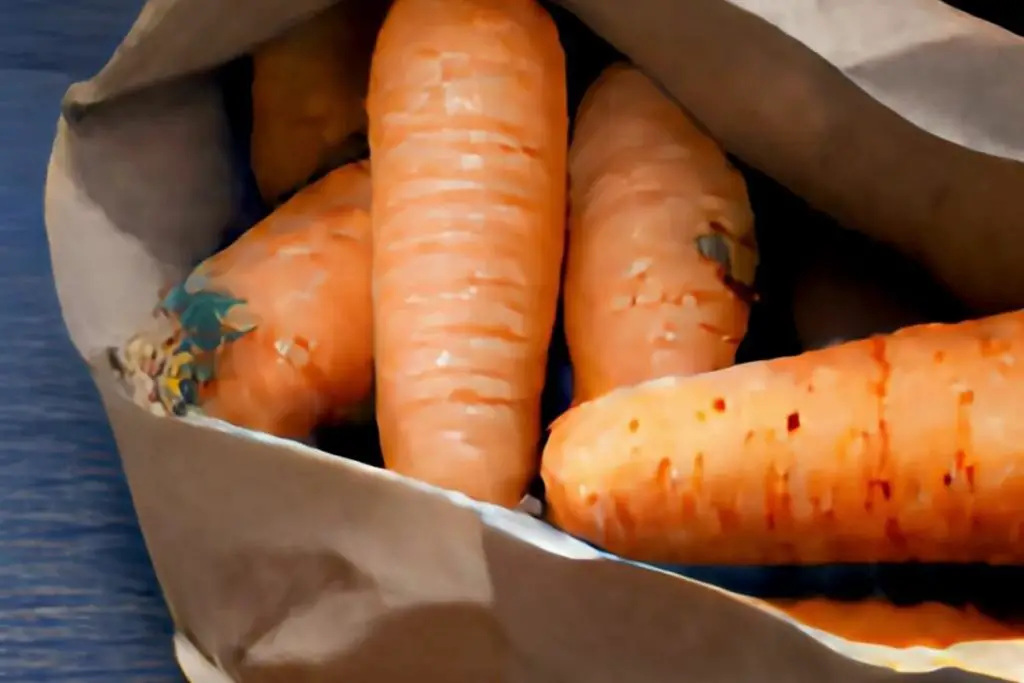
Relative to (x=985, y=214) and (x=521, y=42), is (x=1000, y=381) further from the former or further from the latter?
(x=521, y=42)

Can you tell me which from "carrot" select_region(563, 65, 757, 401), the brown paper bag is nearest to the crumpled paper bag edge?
the brown paper bag

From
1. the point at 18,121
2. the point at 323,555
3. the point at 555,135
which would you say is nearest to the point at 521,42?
the point at 555,135

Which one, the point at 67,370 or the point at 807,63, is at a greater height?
the point at 807,63

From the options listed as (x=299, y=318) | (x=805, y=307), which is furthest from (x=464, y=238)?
(x=805, y=307)

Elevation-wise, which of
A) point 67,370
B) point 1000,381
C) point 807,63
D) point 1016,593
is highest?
point 807,63

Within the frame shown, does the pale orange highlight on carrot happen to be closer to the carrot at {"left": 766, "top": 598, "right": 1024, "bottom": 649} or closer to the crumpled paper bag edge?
the crumpled paper bag edge

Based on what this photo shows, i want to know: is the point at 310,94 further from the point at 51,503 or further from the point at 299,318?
the point at 51,503
